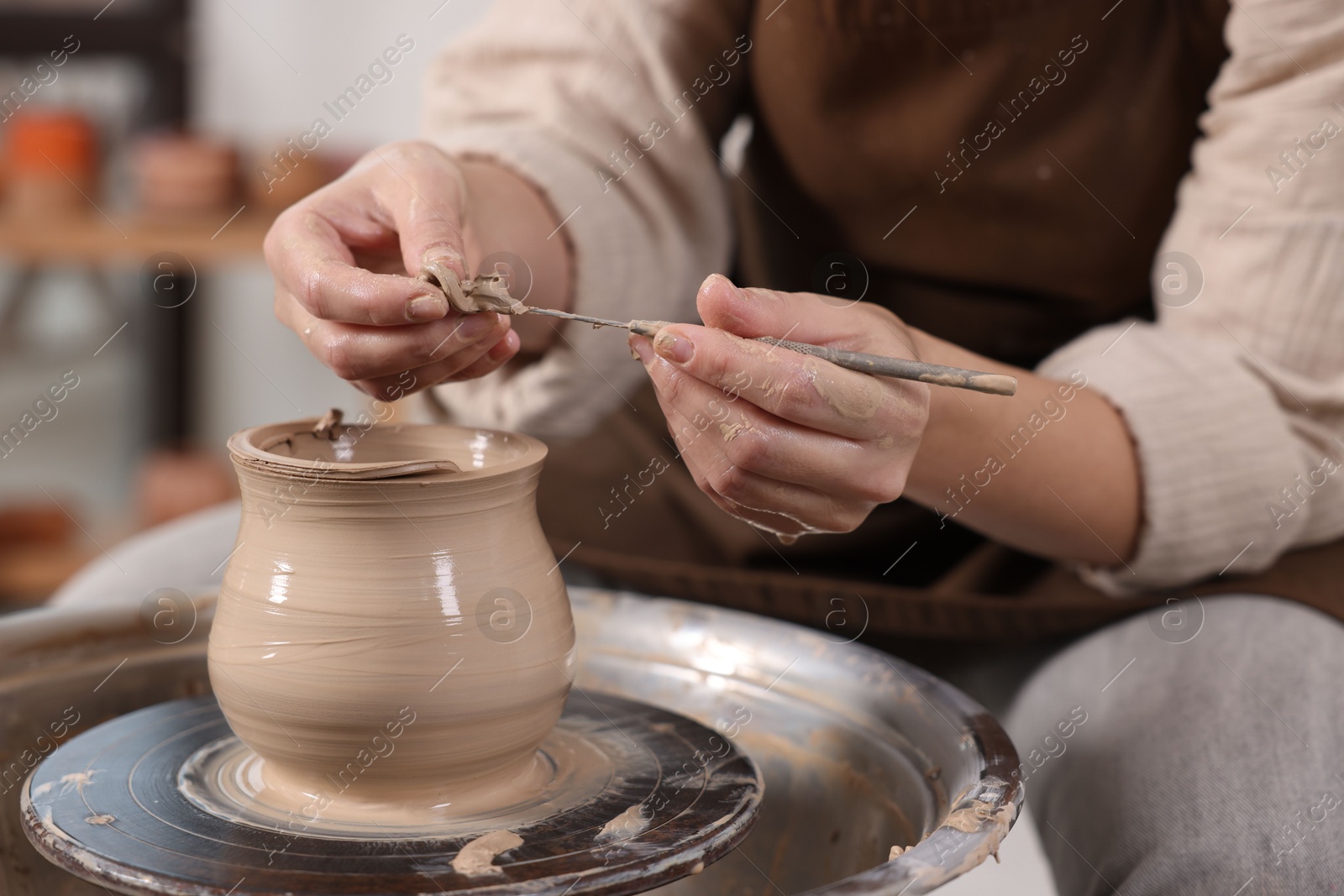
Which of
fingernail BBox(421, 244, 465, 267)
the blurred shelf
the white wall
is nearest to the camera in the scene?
fingernail BBox(421, 244, 465, 267)

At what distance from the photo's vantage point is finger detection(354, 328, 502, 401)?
76 cm

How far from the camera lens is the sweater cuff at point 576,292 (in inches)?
42.7

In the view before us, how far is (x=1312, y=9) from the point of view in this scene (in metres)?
0.95

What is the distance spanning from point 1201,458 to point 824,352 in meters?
0.43

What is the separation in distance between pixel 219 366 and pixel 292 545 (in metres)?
2.72

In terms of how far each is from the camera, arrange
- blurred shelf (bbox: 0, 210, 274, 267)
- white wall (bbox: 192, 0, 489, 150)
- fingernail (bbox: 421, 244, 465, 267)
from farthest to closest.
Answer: white wall (bbox: 192, 0, 489, 150) → blurred shelf (bbox: 0, 210, 274, 267) → fingernail (bbox: 421, 244, 465, 267)

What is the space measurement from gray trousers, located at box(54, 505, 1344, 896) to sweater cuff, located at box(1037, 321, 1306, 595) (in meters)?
0.05

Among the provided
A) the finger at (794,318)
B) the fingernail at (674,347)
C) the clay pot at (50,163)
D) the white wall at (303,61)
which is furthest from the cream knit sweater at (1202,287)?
the white wall at (303,61)

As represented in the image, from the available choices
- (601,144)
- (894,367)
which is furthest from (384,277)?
(601,144)

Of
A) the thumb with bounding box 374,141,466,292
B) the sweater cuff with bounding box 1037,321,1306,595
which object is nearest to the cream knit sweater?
the sweater cuff with bounding box 1037,321,1306,595

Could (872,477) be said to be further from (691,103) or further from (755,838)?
(691,103)

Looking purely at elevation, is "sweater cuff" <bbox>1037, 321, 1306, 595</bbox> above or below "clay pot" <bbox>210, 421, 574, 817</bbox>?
below

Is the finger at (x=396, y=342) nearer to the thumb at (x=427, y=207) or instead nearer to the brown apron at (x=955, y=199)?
the thumb at (x=427, y=207)

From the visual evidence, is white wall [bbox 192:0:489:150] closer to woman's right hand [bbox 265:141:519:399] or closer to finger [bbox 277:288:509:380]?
woman's right hand [bbox 265:141:519:399]
